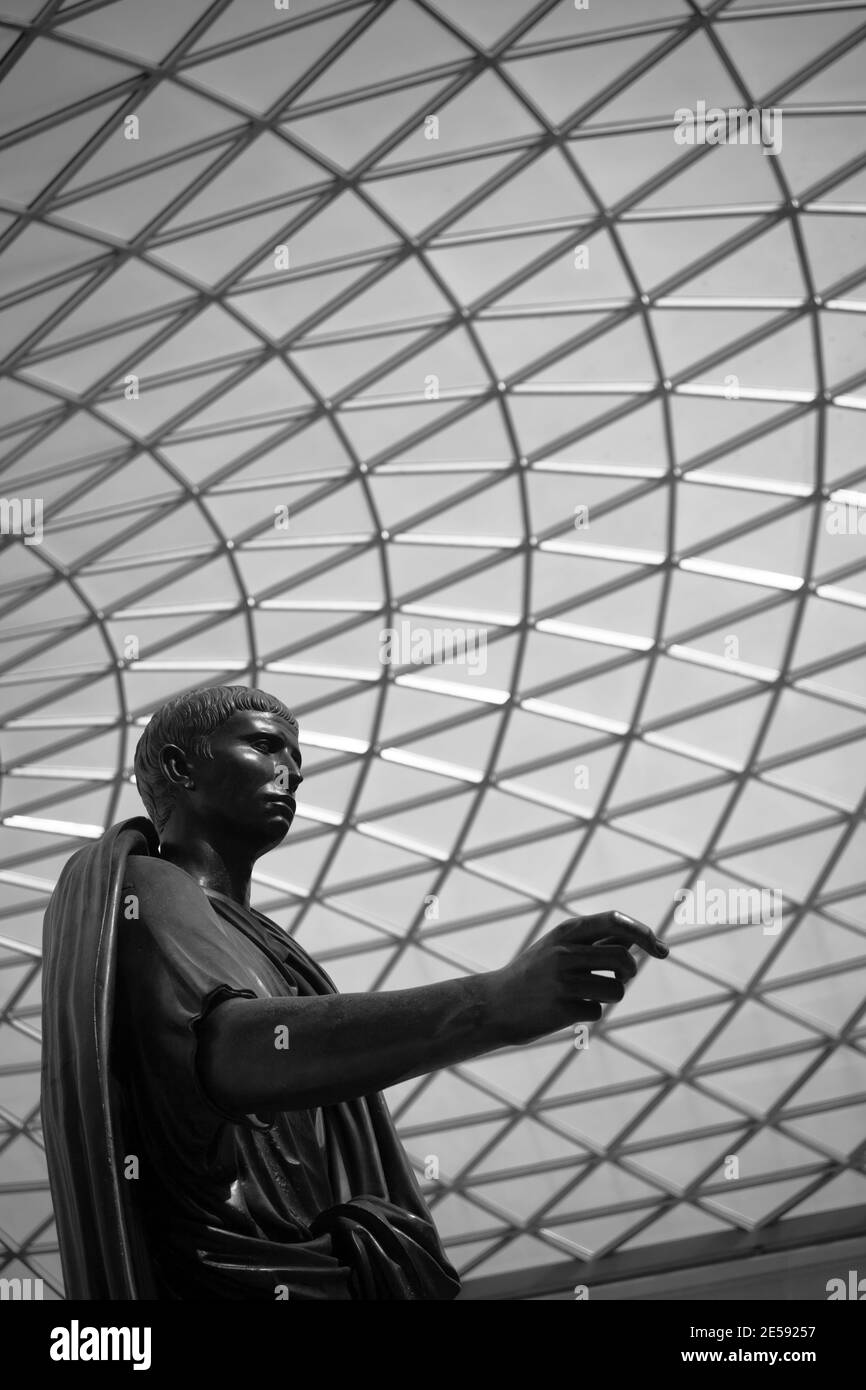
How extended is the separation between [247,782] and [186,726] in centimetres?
37

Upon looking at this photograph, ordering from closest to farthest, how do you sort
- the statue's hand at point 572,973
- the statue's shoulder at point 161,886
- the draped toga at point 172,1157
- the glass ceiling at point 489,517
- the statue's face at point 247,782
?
the statue's hand at point 572,973
the draped toga at point 172,1157
the statue's shoulder at point 161,886
the statue's face at point 247,782
the glass ceiling at point 489,517

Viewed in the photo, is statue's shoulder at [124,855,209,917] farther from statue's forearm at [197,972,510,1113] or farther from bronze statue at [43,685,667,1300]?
statue's forearm at [197,972,510,1113]

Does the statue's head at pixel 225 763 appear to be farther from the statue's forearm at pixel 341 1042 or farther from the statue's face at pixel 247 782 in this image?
the statue's forearm at pixel 341 1042

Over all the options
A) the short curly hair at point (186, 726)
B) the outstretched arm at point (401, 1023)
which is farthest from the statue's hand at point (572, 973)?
the short curly hair at point (186, 726)

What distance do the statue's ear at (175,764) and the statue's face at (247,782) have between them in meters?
0.03

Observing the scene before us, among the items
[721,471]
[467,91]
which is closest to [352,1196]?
[467,91]

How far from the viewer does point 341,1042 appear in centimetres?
430

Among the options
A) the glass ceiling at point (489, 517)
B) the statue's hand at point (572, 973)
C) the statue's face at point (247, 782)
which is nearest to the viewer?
the statue's hand at point (572, 973)

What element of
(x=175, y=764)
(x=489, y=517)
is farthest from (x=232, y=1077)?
(x=489, y=517)

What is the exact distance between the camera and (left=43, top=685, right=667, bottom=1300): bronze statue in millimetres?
4191

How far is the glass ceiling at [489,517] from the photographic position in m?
24.2

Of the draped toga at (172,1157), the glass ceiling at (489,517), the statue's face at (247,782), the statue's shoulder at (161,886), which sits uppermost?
the glass ceiling at (489,517)

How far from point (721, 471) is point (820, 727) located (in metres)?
7.68
